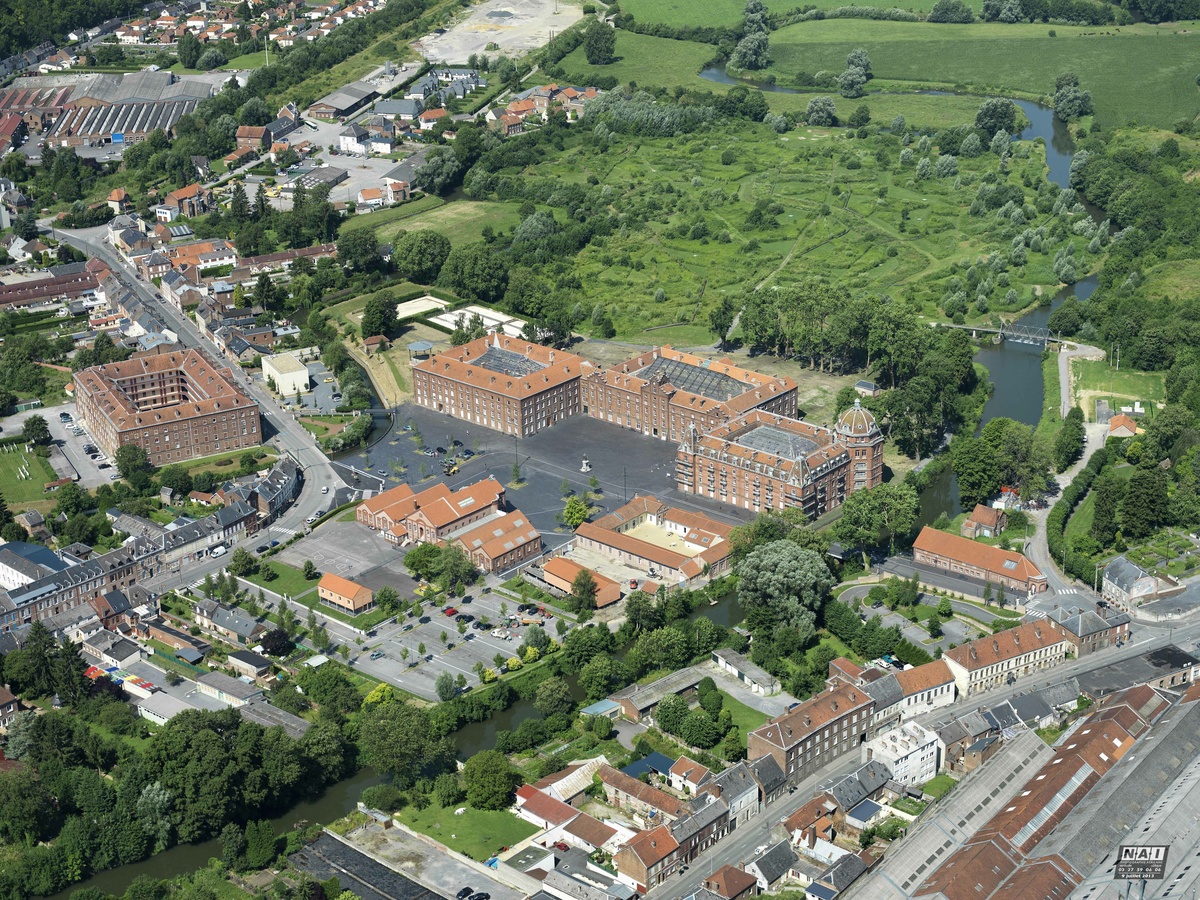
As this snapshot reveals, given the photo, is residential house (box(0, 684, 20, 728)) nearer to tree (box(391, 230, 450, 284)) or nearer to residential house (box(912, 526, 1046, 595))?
residential house (box(912, 526, 1046, 595))

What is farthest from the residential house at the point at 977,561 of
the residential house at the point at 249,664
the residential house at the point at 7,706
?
the residential house at the point at 7,706

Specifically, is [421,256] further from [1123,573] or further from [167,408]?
[1123,573]

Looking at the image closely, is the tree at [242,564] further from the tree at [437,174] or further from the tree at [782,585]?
the tree at [437,174]

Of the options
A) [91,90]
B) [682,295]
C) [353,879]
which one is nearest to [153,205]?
[91,90]

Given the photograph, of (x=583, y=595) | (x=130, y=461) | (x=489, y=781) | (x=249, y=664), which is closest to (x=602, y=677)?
(x=583, y=595)

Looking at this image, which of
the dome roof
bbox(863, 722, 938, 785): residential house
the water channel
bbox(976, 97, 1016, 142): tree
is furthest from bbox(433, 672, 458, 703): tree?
bbox(976, 97, 1016, 142): tree

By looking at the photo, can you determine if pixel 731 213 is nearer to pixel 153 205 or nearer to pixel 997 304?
pixel 997 304
